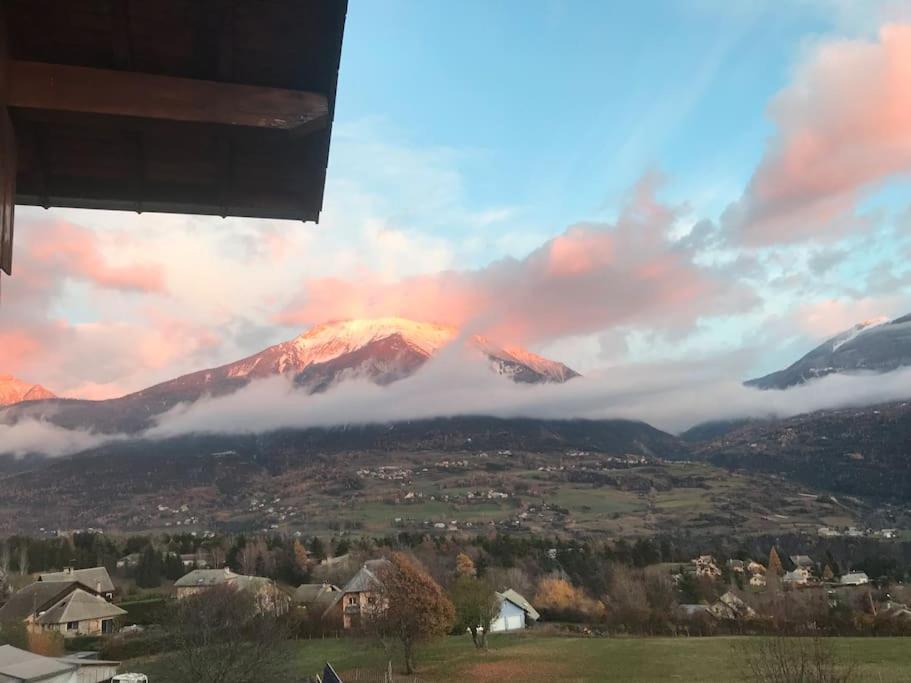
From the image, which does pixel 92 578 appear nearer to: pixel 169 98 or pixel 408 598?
pixel 408 598

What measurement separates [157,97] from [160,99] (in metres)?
0.02

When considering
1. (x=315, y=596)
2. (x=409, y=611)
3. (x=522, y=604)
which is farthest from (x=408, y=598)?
(x=315, y=596)

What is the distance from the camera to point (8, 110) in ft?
14.5

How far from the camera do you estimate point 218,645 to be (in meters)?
34.8

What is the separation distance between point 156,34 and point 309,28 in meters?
0.99

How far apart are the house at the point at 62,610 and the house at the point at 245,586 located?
29.0 feet

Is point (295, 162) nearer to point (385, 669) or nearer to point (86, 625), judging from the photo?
point (385, 669)

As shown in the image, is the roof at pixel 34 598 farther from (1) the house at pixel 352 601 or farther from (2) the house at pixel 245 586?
(1) the house at pixel 352 601

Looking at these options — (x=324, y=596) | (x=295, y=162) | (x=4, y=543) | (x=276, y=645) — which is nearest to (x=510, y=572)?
(x=324, y=596)

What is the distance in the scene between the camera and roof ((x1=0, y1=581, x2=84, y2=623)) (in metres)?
78.7

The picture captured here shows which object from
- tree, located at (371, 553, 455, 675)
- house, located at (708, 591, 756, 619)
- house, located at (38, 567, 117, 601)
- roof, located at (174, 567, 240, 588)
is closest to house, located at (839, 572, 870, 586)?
house, located at (708, 591, 756, 619)

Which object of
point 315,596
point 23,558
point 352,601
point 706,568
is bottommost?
point 706,568

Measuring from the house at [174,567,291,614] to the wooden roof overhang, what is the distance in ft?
184

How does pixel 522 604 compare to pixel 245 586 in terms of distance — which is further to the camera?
pixel 522 604
